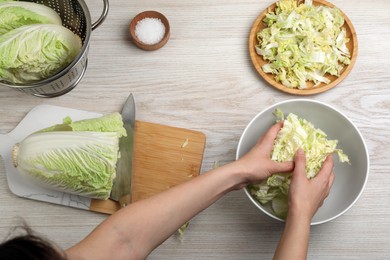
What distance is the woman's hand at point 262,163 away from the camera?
1.30 metres

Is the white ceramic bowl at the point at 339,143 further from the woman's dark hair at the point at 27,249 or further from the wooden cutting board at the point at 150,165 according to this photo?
the woman's dark hair at the point at 27,249

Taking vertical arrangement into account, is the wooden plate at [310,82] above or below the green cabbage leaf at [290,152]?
above

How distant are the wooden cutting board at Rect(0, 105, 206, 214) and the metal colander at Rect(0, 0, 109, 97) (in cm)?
21

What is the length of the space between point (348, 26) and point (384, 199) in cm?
56

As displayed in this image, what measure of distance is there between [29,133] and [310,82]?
0.94 metres

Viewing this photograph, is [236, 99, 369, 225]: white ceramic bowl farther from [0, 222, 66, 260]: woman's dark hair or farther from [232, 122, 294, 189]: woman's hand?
[0, 222, 66, 260]: woman's dark hair

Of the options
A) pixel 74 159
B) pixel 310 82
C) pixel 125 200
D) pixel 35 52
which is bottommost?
pixel 125 200

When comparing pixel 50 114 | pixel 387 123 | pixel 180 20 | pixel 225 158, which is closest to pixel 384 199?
pixel 387 123

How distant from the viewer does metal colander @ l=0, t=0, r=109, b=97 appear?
138cm

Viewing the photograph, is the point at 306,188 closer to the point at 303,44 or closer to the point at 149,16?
the point at 303,44

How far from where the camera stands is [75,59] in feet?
4.49

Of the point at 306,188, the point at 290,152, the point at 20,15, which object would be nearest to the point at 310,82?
the point at 290,152

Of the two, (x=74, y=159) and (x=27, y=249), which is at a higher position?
(x=27, y=249)

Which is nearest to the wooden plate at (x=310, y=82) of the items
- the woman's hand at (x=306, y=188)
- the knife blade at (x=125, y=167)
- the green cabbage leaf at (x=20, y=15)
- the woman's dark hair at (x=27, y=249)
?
the woman's hand at (x=306, y=188)
